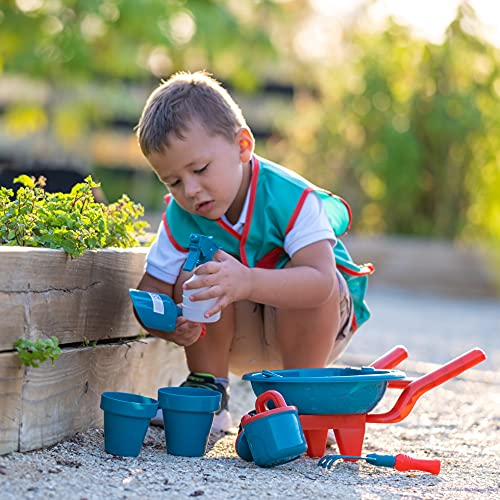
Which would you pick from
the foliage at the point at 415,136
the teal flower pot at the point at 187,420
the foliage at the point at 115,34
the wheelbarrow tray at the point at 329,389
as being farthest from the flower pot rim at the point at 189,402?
the foliage at the point at 115,34

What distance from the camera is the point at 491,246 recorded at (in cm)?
948

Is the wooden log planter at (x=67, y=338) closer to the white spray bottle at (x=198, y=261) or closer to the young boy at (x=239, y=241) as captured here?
the young boy at (x=239, y=241)

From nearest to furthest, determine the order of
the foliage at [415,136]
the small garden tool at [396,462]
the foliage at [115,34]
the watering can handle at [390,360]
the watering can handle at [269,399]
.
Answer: the watering can handle at [269,399] → the small garden tool at [396,462] → the watering can handle at [390,360] → the foliage at [415,136] → the foliage at [115,34]

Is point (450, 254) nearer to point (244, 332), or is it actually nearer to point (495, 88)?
point (495, 88)

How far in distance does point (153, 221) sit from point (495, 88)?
4.06 m

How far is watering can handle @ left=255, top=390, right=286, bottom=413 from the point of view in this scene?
2.34 m

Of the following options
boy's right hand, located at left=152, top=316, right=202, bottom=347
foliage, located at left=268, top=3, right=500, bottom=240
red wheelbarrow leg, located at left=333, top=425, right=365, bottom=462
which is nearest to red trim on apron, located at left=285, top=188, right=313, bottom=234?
boy's right hand, located at left=152, top=316, right=202, bottom=347

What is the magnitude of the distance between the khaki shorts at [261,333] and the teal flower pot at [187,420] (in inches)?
17.3

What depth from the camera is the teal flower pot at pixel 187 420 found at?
7.99 feet

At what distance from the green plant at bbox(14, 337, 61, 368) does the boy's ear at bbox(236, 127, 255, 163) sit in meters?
0.82

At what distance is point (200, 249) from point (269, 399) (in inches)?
16.5

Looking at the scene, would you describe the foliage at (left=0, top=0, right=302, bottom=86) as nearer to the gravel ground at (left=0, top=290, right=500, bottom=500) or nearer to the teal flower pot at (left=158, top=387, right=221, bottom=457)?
the gravel ground at (left=0, top=290, right=500, bottom=500)

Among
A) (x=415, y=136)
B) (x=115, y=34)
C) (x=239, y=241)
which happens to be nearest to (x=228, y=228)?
(x=239, y=241)

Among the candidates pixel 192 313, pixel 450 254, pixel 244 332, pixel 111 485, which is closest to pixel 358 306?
pixel 244 332
